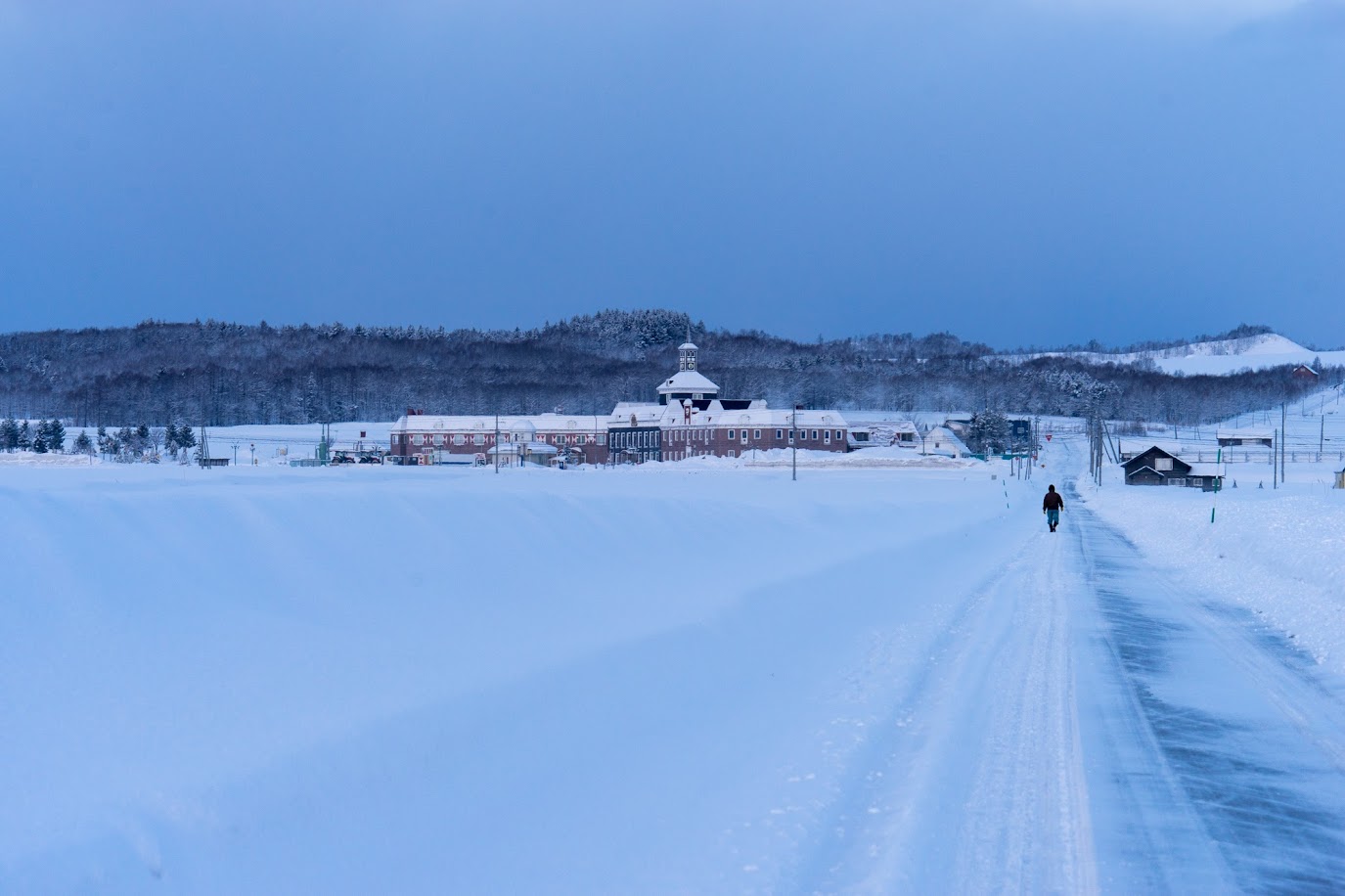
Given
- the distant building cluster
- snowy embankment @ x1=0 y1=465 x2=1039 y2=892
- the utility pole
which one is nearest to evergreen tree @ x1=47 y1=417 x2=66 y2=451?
the distant building cluster

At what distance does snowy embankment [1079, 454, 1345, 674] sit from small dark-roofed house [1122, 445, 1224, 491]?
46659mm

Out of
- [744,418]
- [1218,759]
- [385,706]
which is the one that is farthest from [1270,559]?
[744,418]

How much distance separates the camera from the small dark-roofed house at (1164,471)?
80875 mm

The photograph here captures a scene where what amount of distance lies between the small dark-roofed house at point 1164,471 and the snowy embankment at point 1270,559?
46659 millimetres

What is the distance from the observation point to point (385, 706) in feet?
A: 24.4

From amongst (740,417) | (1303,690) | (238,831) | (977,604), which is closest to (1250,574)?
(977,604)

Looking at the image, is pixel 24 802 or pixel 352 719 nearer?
pixel 24 802

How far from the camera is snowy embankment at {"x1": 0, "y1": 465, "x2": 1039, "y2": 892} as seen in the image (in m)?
5.53

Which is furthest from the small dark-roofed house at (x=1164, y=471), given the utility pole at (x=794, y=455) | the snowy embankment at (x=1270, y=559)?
the snowy embankment at (x=1270, y=559)

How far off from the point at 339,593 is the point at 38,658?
132 inches

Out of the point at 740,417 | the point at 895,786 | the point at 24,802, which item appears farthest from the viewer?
the point at 740,417

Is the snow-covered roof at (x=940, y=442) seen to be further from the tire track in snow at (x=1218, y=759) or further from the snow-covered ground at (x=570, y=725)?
the tire track in snow at (x=1218, y=759)

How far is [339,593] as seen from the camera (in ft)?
32.6

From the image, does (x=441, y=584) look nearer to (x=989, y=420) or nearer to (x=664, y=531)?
(x=664, y=531)
